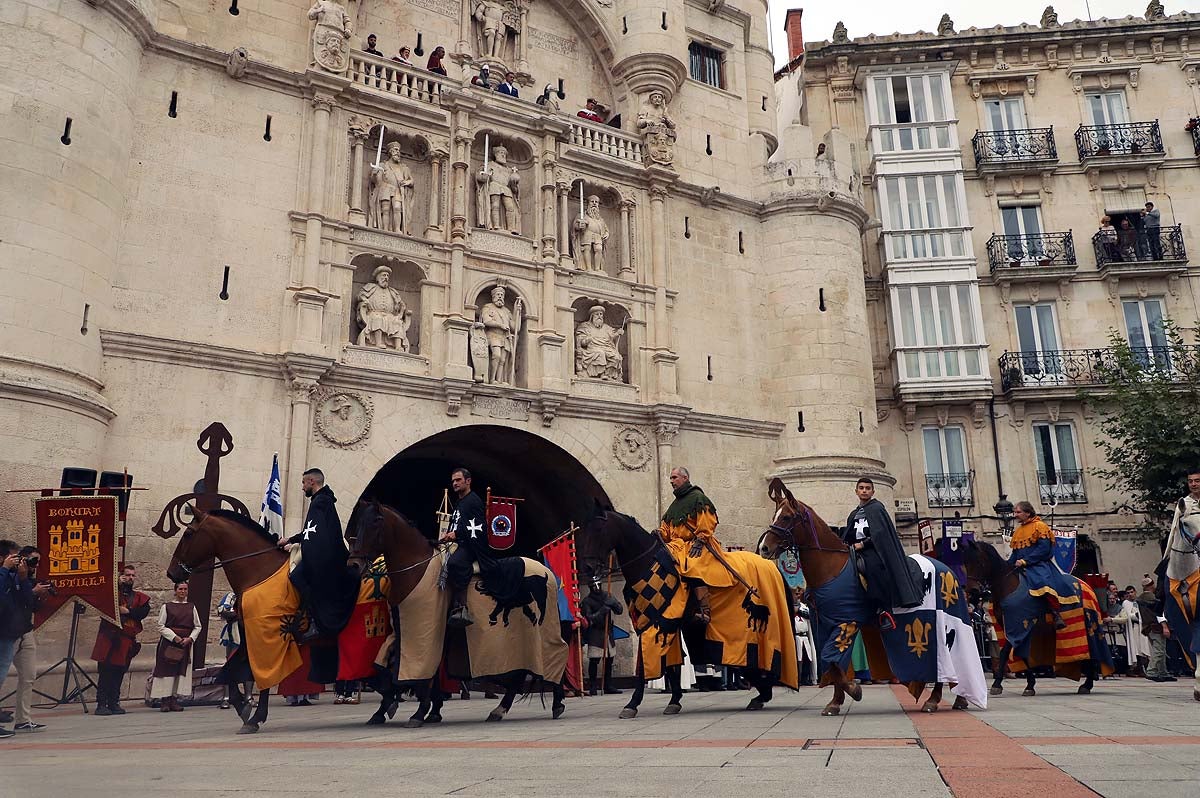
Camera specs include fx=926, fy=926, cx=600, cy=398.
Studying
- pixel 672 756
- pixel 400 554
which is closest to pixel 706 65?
pixel 400 554

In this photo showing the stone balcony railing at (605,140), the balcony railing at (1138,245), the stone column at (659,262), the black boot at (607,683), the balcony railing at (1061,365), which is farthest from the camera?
the balcony railing at (1138,245)

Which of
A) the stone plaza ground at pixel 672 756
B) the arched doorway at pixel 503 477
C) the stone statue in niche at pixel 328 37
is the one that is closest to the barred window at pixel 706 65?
the stone statue in niche at pixel 328 37

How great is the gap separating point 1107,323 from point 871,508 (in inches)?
860

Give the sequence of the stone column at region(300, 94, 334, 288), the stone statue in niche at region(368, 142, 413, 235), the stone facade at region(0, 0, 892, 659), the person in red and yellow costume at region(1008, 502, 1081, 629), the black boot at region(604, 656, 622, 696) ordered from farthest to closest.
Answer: the stone statue in niche at region(368, 142, 413, 235)
the stone column at region(300, 94, 334, 288)
the black boot at region(604, 656, 622, 696)
the stone facade at region(0, 0, 892, 659)
the person in red and yellow costume at region(1008, 502, 1081, 629)

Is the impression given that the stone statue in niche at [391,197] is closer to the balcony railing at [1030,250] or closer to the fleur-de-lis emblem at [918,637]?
the fleur-de-lis emblem at [918,637]

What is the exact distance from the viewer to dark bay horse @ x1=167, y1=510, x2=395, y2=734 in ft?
29.2

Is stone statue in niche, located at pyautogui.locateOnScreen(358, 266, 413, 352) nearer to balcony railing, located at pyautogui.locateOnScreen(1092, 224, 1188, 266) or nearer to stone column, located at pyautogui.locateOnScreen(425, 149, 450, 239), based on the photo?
stone column, located at pyautogui.locateOnScreen(425, 149, 450, 239)

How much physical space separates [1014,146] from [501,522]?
2070 cm

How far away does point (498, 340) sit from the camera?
63.6ft

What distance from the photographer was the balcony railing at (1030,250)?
26991 millimetres

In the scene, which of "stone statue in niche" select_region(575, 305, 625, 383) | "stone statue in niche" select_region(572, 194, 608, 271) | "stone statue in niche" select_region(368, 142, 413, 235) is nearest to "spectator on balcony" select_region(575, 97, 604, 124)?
"stone statue in niche" select_region(572, 194, 608, 271)

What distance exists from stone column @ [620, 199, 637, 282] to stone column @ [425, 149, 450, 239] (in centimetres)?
456

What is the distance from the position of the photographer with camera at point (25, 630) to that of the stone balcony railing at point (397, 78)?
12.4 meters

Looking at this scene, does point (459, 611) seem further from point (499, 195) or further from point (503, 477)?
point (503, 477)
